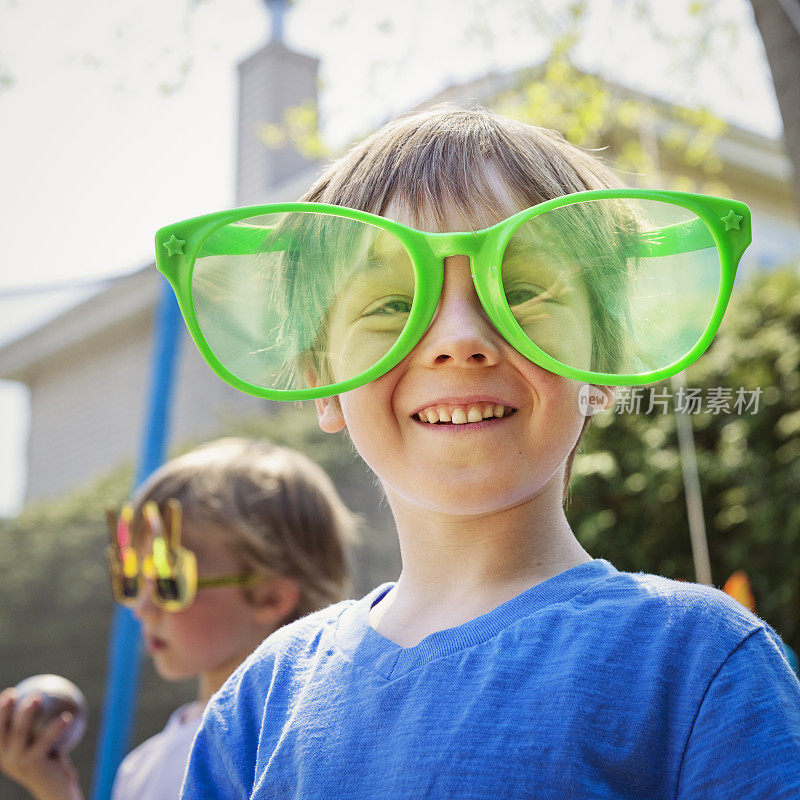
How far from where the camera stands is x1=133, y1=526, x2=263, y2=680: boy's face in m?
2.11

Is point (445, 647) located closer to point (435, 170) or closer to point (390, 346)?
point (390, 346)

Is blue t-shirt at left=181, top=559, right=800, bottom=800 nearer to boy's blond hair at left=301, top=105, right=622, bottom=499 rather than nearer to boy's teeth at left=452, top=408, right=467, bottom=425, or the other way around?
boy's teeth at left=452, top=408, right=467, bottom=425

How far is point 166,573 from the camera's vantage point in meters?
2.17

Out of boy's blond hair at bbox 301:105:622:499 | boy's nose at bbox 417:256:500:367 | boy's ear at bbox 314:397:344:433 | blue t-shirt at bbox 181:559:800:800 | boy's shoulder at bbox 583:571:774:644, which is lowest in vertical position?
blue t-shirt at bbox 181:559:800:800

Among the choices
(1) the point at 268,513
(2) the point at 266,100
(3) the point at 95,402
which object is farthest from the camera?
(2) the point at 266,100

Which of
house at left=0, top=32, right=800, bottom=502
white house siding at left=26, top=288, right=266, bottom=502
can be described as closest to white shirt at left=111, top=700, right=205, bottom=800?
white house siding at left=26, top=288, right=266, bottom=502

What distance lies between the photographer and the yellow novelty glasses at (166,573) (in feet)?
7.05

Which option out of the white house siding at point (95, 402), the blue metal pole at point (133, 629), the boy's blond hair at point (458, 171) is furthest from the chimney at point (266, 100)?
the boy's blond hair at point (458, 171)

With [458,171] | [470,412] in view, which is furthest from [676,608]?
[458,171]

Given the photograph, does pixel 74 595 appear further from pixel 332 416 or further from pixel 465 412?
pixel 465 412

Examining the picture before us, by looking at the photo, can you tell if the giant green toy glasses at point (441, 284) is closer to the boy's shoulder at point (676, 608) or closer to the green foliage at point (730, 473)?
the boy's shoulder at point (676, 608)

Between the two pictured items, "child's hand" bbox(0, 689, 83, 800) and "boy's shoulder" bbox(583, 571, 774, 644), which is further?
"child's hand" bbox(0, 689, 83, 800)

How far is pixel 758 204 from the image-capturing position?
362 inches

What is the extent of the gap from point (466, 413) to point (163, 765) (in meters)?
1.58
